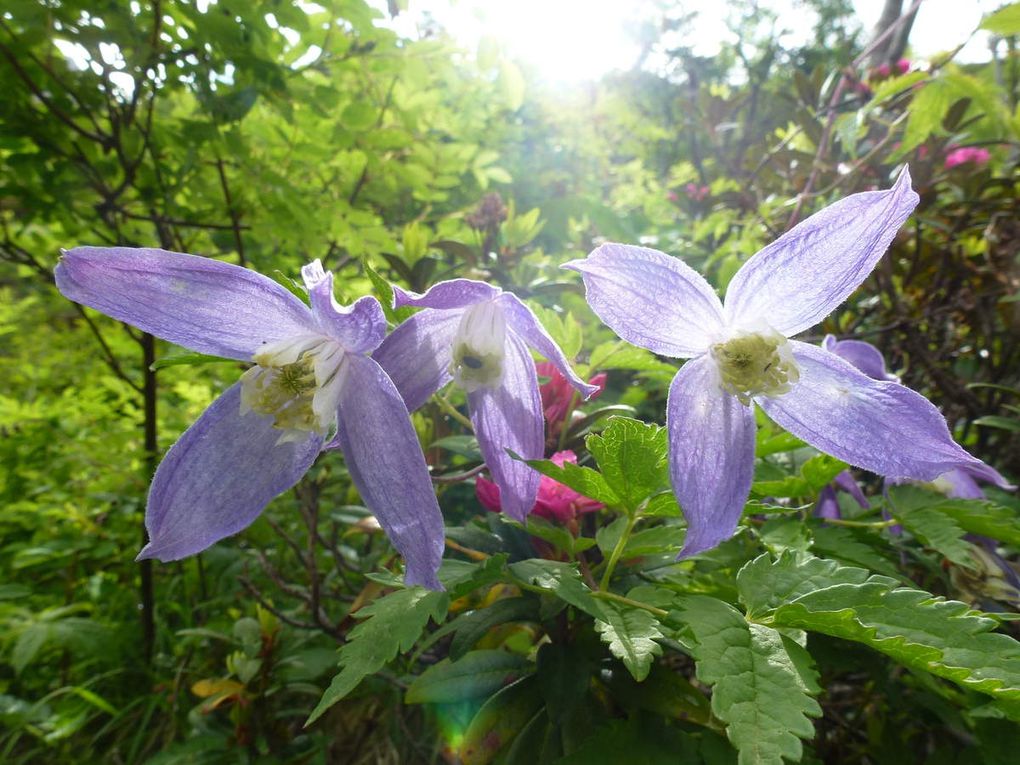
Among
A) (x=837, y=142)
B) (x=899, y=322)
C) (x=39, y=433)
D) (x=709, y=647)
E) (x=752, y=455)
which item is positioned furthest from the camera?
(x=39, y=433)

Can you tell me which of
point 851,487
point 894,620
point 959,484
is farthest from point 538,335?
point 959,484

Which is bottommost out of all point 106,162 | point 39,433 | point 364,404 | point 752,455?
point 39,433

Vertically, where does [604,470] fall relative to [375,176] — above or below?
below

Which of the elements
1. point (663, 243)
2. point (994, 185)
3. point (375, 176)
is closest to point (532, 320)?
point (375, 176)

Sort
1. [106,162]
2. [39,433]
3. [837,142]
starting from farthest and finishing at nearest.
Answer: [39,433], [837,142], [106,162]

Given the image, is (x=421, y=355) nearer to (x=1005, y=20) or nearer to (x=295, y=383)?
(x=295, y=383)

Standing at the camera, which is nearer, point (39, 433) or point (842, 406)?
point (842, 406)

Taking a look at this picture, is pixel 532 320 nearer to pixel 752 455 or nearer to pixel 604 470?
pixel 604 470
